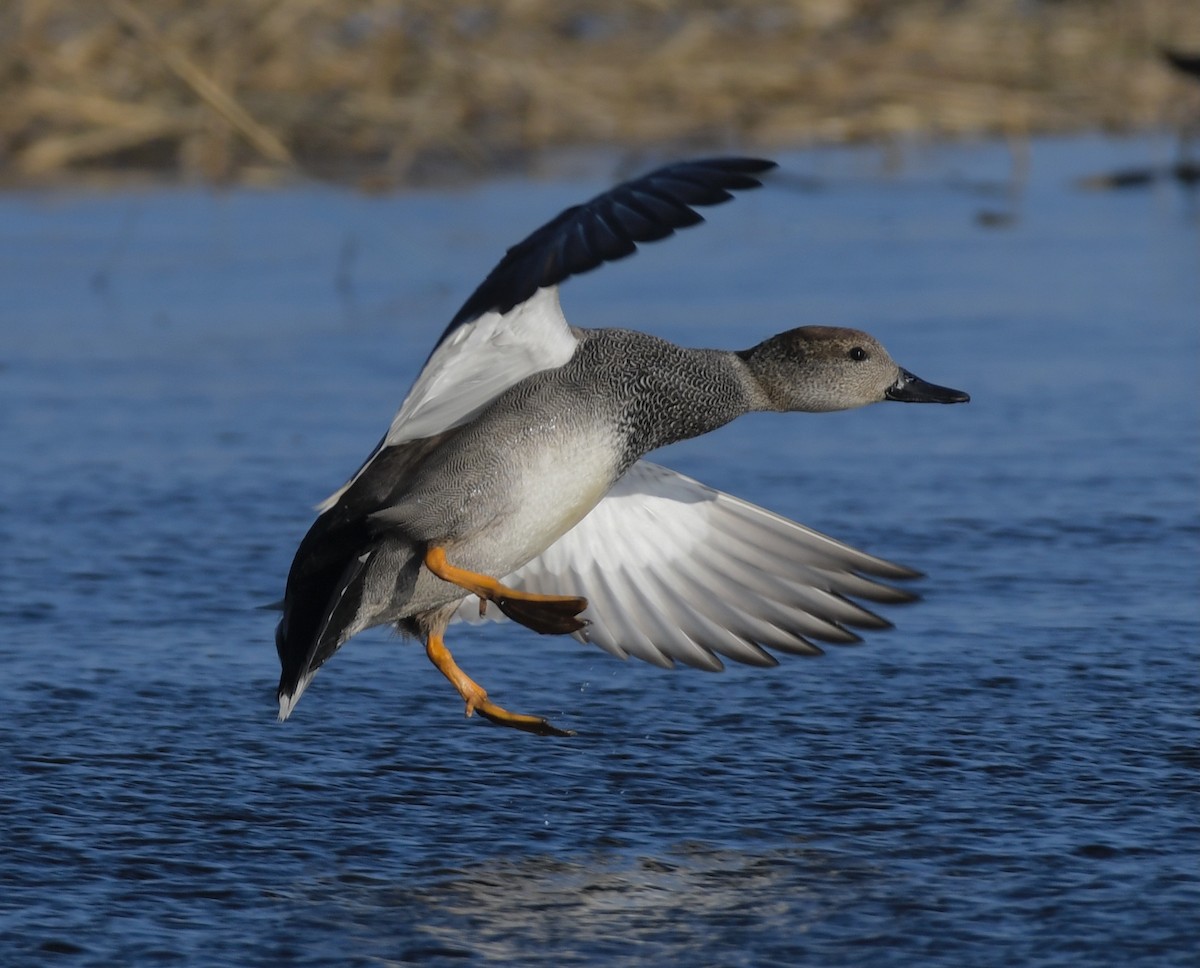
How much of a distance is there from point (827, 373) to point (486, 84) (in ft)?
23.4

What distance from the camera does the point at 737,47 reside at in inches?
487

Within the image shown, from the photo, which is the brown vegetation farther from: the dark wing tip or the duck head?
the dark wing tip

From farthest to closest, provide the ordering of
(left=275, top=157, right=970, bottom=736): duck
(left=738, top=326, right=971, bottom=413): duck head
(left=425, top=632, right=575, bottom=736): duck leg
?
(left=738, top=326, right=971, bottom=413): duck head → (left=425, top=632, right=575, bottom=736): duck leg → (left=275, top=157, right=970, bottom=736): duck

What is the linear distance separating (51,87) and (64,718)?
7.14 metres

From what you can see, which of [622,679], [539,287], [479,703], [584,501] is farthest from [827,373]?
[539,287]

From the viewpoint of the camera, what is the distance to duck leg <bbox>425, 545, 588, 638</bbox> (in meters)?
4.18

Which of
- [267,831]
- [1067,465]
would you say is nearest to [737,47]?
[1067,465]

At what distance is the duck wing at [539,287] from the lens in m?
3.58

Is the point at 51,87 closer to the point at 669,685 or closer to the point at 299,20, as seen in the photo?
A: the point at 299,20

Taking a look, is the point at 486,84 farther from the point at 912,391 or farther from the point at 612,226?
the point at 612,226

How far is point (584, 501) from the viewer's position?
4.28 metres

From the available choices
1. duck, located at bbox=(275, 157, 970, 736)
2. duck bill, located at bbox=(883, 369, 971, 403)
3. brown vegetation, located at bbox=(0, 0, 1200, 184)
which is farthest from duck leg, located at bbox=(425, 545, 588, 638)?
brown vegetation, located at bbox=(0, 0, 1200, 184)

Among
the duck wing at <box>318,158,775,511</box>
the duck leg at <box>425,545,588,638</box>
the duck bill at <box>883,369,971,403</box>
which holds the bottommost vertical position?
the duck leg at <box>425,545,588,638</box>

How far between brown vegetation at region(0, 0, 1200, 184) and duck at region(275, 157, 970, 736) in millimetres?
5862
